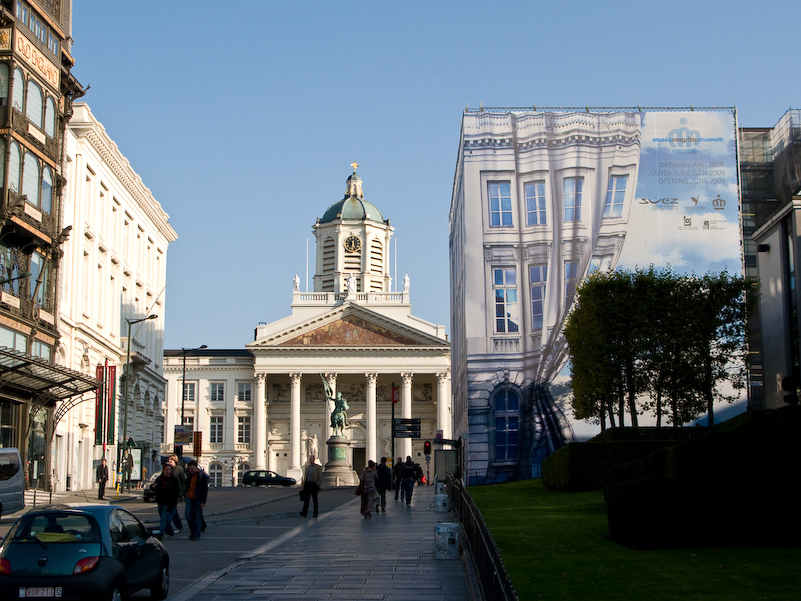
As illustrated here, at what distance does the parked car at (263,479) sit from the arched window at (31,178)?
3898 cm

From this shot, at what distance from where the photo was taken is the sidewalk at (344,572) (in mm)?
13867

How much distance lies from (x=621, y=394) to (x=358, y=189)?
73216 millimetres

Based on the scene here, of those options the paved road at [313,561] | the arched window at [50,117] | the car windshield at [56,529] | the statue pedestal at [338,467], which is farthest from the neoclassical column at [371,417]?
the car windshield at [56,529]

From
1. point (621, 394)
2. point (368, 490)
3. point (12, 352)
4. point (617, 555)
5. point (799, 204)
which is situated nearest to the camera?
point (617, 555)

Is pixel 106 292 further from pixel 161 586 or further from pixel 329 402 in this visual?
pixel 161 586

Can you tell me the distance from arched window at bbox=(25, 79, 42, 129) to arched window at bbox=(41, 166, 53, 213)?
197 cm

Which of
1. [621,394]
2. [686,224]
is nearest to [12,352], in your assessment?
[621,394]

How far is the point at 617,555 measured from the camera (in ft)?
52.4

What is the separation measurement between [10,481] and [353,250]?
7661 cm

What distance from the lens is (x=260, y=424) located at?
96062mm

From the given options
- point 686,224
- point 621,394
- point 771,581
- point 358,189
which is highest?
point 358,189

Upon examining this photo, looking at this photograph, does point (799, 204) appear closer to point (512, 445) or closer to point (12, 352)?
point (512, 445)

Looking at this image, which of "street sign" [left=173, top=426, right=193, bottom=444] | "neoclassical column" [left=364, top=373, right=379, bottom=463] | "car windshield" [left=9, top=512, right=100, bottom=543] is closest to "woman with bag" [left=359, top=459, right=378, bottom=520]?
"car windshield" [left=9, top=512, right=100, bottom=543]

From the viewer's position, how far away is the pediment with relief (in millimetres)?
94625
